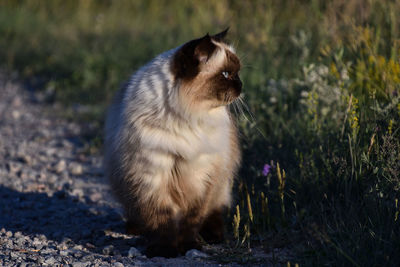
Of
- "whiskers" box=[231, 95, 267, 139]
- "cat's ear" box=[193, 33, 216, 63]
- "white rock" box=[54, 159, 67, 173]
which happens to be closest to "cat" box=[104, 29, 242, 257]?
"cat's ear" box=[193, 33, 216, 63]

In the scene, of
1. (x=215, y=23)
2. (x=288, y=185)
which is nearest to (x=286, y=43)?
(x=215, y=23)

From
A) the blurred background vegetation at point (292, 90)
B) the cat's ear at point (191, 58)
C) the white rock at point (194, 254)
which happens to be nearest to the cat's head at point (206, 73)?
the cat's ear at point (191, 58)

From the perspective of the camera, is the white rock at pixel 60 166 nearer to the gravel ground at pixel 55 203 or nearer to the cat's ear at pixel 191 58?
the gravel ground at pixel 55 203

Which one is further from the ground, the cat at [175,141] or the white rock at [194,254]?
the cat at [175,141]

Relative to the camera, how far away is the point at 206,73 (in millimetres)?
3357

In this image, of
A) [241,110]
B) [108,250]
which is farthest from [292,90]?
[108,250]

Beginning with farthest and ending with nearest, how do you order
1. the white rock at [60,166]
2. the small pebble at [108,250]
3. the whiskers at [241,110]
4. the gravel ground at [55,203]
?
the white rock at [60,166] → the whiskers at [241,110] → the small pebble at [108,250] → the gravel ground at [55,203]

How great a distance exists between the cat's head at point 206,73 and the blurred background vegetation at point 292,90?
36 cm

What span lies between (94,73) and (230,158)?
417 centimetres

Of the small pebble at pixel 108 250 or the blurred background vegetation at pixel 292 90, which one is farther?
the small pebble at pixel 108 250

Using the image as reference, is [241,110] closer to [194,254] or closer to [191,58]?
[191,58]

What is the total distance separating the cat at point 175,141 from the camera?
321 centimetres

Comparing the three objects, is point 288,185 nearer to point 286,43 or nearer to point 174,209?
point 174,209

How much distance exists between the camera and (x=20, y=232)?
360 centimetres
